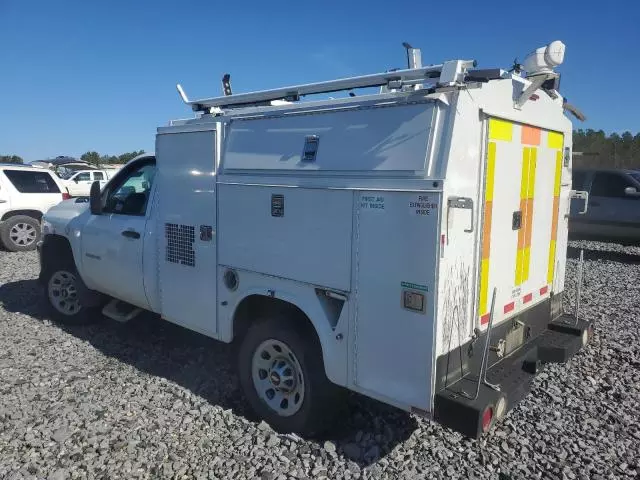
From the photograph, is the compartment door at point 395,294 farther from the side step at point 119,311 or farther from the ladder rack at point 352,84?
the side step at point 119,311

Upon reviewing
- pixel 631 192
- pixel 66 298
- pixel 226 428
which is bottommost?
pixel 226 428

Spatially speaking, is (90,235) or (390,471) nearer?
(390,471)

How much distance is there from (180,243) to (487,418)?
2828 mm

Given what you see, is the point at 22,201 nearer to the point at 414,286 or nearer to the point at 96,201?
the point at 96,201

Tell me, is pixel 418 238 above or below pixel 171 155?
below

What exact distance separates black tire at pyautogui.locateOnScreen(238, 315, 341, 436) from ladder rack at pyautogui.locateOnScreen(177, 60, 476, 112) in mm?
1686

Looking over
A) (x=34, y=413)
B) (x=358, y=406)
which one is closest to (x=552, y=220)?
(x=358, y=406)

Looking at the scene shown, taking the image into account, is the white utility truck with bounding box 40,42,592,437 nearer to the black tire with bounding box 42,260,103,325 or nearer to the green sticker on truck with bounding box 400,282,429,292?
the green sticker on truck with bounding box 400,282,429,292

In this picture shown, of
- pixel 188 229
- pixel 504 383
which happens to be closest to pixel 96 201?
pixel 188 229

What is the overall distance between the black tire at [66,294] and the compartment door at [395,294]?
4.03 metres

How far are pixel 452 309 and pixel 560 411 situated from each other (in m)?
1.80

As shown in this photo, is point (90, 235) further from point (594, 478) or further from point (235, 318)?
point (594, 478)

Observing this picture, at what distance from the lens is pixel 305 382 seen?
3594 mm

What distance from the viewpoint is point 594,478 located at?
3277 mm
